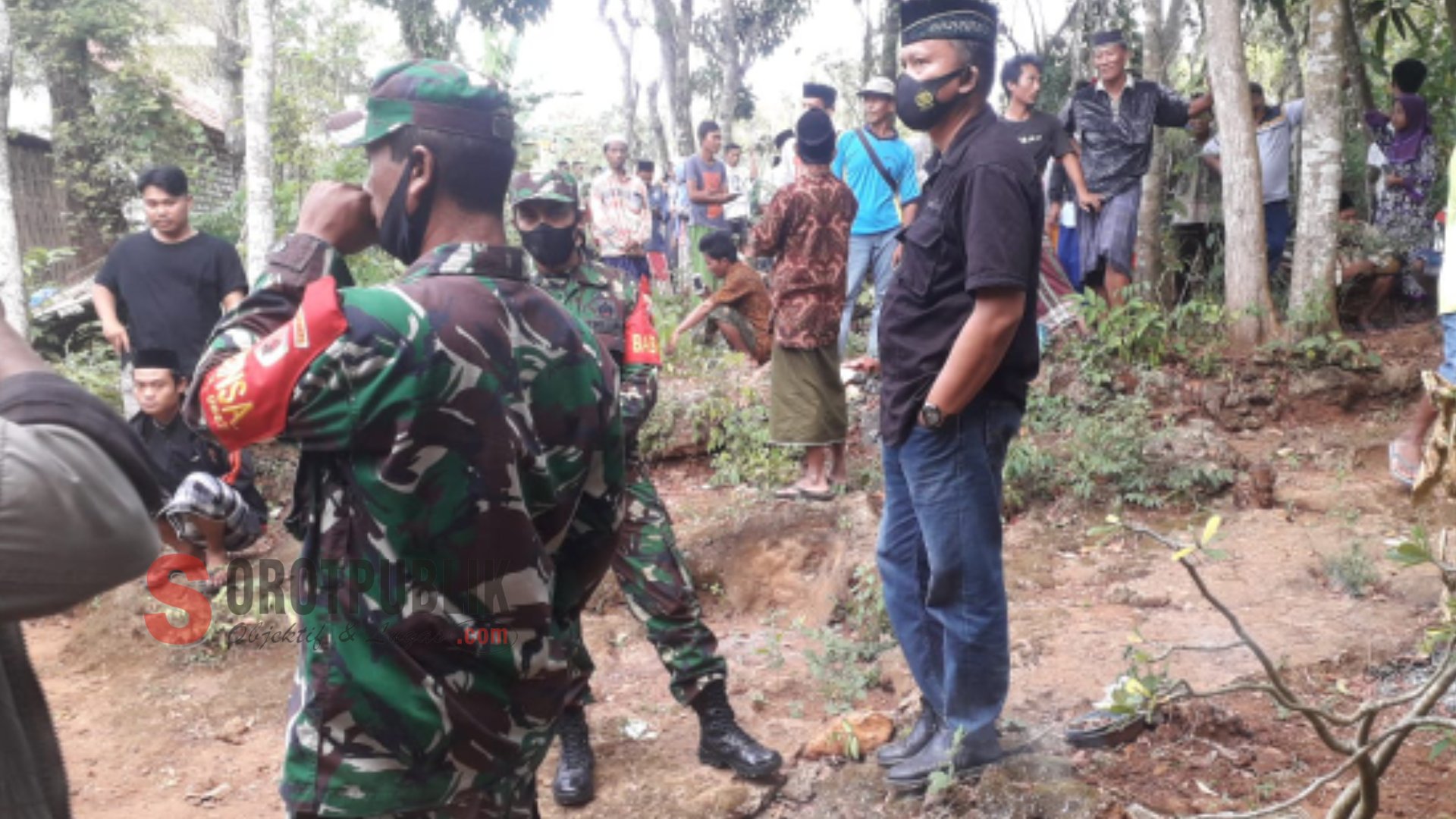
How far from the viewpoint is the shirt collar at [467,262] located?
1.75m

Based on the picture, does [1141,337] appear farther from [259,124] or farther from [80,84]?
Result: [80,84]

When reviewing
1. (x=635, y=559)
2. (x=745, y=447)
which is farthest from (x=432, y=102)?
(x=745, y=447)

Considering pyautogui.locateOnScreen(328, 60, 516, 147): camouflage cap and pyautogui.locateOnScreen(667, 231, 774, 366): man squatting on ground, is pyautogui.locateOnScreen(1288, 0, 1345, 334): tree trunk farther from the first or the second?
pyautogui.locateOnScreen(328, 60, 516, 147): camouflage cap

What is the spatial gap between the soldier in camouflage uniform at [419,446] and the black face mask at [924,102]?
54.2 inches

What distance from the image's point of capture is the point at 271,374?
1537 millimetres

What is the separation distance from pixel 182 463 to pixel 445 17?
7167 millimetres

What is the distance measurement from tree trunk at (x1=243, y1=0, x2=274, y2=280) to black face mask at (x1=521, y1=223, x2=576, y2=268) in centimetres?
412

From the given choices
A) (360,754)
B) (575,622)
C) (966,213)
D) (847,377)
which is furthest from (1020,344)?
(847,377)

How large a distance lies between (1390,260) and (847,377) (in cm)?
404

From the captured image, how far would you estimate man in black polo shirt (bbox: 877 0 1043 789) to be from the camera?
2.69 meters

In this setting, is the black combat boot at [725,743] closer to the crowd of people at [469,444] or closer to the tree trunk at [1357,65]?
the crowd of people at [469,444]

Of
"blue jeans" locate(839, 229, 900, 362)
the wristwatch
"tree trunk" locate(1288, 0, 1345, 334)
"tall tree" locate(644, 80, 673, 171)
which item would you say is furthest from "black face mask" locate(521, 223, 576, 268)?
"tall tree" locate(644, 80, 673, 171)

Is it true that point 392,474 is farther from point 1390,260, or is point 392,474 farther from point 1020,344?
point 1390,260

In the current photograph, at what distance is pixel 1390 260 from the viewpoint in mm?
7758
